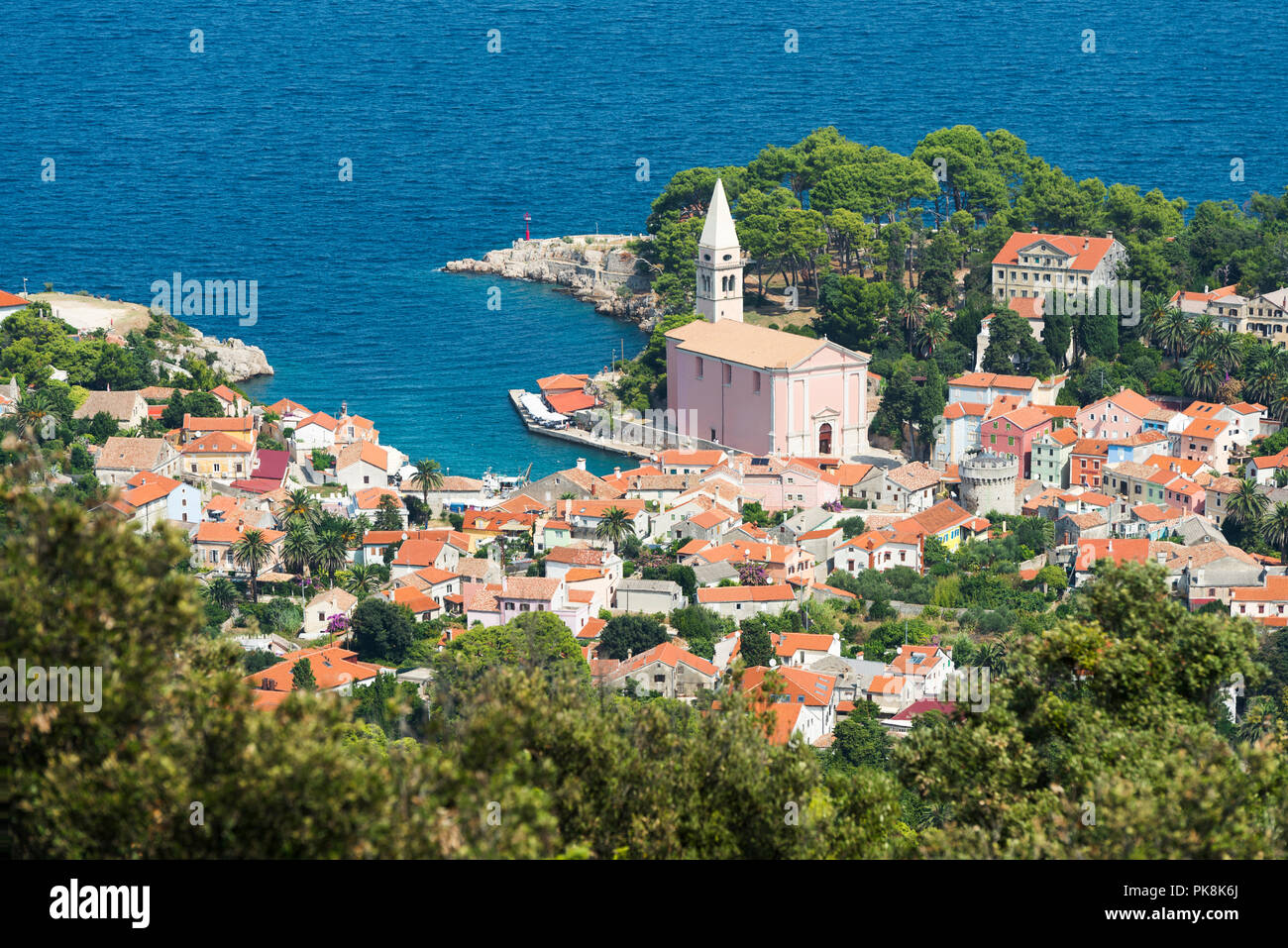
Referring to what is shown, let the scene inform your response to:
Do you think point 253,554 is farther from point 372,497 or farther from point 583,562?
point 583,562

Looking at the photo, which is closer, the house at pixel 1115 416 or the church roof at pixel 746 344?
the house at pixel 1115 416

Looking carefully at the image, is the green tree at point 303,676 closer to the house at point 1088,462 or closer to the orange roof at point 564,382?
the house at point 1088,462

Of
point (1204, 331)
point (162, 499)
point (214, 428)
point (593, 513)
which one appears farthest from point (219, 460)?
point (1204, 331)

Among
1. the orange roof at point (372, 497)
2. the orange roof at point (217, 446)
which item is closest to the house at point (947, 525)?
the orange roof at point (372, 497)

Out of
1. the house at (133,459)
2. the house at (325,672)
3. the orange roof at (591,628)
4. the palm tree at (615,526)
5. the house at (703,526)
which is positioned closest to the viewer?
the house at (325,672)

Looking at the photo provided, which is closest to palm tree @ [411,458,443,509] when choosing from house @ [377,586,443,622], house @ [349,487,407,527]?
house @ [349,487,407,527]

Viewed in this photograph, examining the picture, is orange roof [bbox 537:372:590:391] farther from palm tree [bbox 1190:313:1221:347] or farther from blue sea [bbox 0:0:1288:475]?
palm tree [bbox 1190:313:1221:347]
